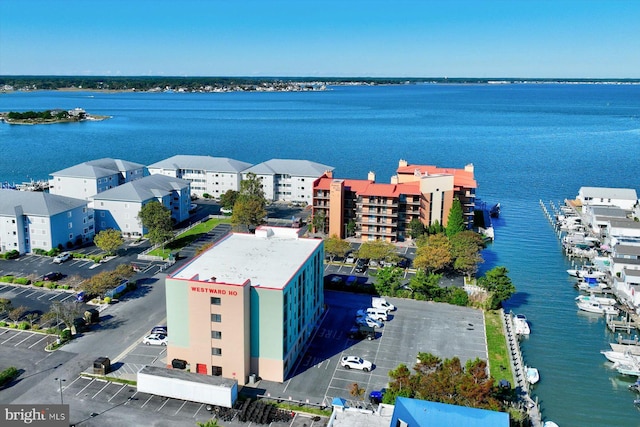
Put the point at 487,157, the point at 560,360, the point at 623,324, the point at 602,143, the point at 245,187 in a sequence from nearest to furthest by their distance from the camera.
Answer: the point at 560,360 → the point at 623,324 → the point at 245,187 → the point at 487,157 → the point at 602,143

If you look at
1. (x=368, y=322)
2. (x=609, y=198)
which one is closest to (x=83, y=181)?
(x=368, y=322)

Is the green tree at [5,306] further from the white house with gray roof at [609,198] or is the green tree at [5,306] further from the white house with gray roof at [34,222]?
the white house with gray roof at [609,198]

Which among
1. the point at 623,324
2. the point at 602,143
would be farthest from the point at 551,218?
the point at 602,143

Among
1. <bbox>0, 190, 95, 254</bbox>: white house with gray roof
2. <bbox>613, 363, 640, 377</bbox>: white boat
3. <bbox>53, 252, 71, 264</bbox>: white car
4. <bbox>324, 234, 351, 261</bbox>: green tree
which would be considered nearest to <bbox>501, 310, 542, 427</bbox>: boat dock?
<bbox>613, 363, 640, 377</bbox>: white boat

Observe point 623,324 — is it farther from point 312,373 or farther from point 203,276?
point 203,276

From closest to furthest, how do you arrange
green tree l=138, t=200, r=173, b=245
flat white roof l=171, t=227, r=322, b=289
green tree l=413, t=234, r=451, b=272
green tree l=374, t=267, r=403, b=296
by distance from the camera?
flat white roof l=171, t=227, r=322, b=289 → green tree l=374, t=267, r=403, b=296 → green tree l=413, t=234, r=451, b=272 → green tree l=138, t=200, r=173, b=245

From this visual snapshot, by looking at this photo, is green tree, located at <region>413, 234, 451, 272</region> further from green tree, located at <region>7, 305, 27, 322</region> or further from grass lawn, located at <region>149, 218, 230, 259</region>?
green tree, located at <region>7, 305, 27, 322</region>
